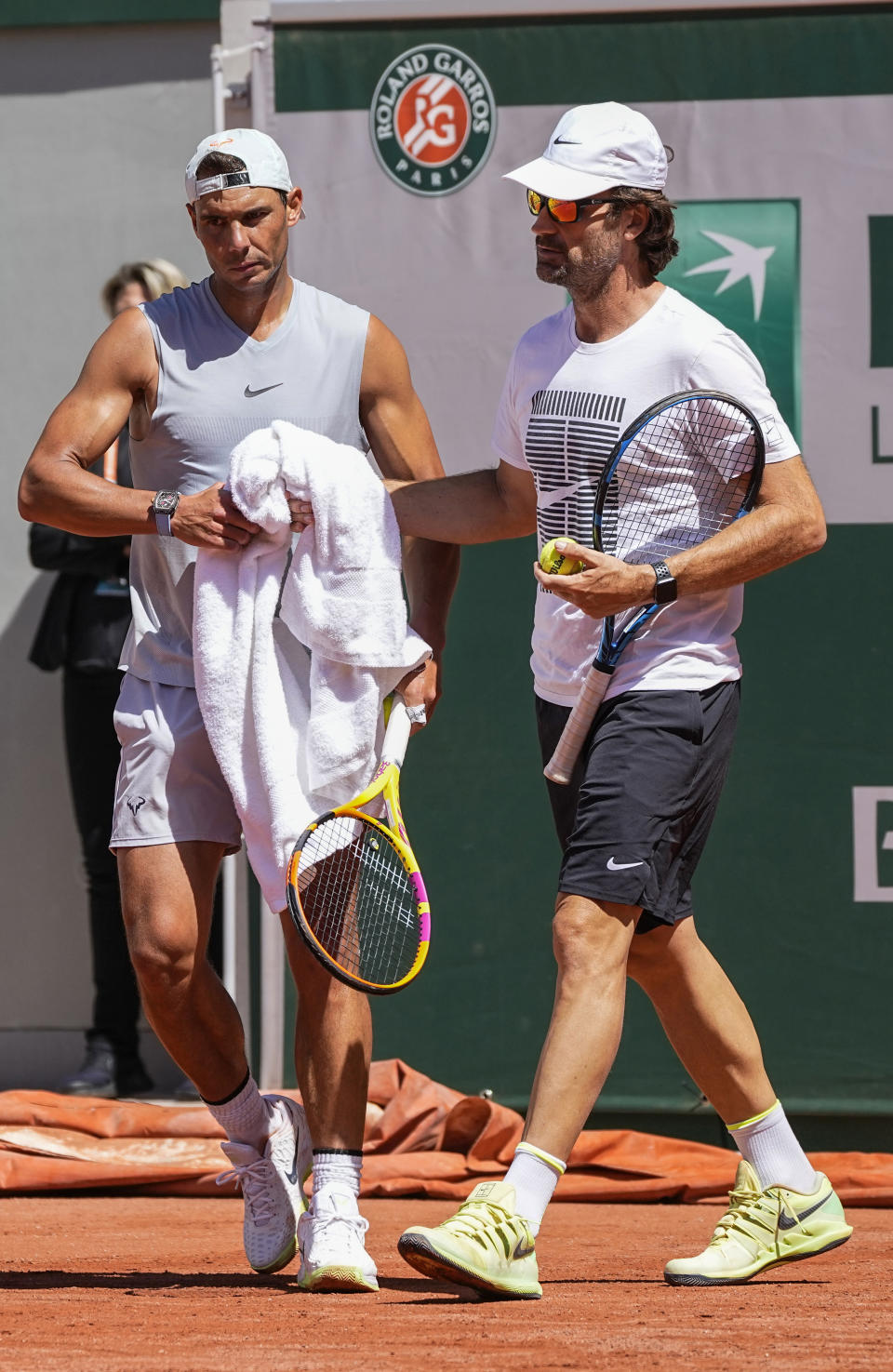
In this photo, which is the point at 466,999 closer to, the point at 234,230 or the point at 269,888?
the point at 269,888

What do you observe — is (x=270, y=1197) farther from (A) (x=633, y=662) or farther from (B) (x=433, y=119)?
(B) (x=433, y=119)

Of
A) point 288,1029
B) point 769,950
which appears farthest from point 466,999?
point 769,950

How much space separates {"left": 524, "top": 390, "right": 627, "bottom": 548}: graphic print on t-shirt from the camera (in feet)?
12.8

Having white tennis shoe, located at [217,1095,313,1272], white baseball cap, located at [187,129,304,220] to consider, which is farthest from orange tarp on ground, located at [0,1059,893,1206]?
white baseball cap, located at [187,129,304,220]

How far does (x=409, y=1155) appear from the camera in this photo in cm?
575

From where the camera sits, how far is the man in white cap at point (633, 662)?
12.1ft

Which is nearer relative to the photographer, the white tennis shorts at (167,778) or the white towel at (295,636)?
the white towel at (295,636)

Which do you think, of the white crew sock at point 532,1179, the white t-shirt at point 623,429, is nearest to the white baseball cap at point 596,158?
the white t-shirt at point 623,429

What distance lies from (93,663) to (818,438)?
2.41 m

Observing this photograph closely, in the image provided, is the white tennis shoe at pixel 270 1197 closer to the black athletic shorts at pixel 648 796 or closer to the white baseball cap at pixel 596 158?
the black athletic shorts at pixel 648 796

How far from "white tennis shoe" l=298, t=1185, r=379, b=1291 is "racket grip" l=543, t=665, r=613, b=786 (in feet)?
3.02

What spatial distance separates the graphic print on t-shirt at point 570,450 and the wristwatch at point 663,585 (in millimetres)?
224

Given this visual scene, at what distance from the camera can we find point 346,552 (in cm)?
393

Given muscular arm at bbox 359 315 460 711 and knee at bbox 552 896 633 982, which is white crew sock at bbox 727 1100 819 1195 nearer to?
knee at bbox 552 896 633 982
